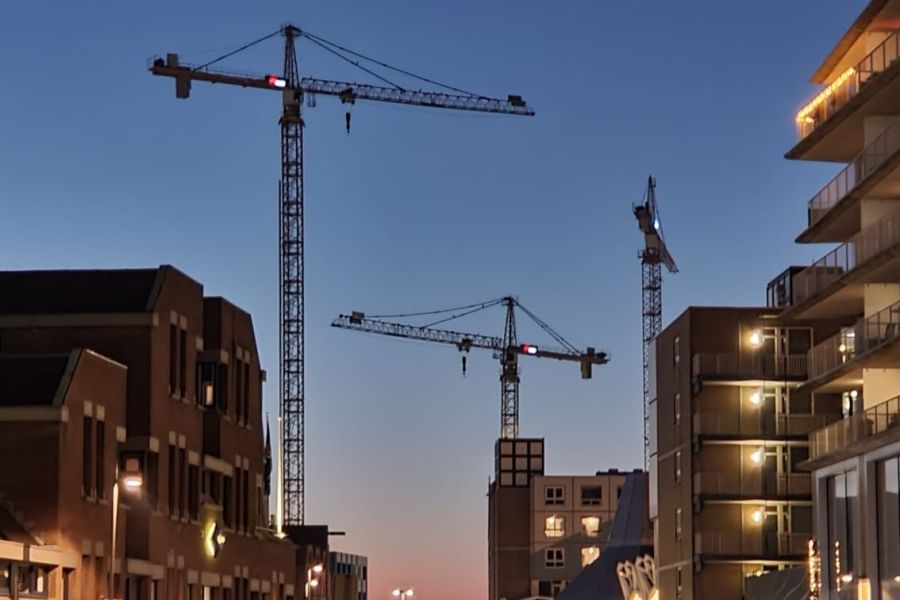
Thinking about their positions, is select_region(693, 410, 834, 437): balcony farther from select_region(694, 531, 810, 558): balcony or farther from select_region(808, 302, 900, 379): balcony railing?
select_region(808, 302, 900, 379): balcony railing

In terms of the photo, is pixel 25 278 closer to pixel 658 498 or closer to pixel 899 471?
pixel 899 471

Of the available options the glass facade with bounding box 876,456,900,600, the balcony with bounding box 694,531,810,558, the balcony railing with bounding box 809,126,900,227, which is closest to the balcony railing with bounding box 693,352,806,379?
the balcony with bounding box 694,531,810,558

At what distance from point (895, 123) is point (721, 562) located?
4926 centimetres

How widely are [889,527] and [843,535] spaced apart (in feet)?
21.6

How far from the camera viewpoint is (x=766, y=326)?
11256 cm

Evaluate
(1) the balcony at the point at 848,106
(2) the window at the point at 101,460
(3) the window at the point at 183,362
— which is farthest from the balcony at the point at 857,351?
(2) the window at the point at 101,460

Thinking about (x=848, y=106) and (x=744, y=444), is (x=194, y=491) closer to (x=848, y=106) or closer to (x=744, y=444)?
(x=848, y=106)

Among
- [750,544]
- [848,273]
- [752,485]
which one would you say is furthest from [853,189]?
[750,544]

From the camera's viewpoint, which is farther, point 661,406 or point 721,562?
point 661,406

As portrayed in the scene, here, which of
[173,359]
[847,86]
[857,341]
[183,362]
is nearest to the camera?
[857,341]

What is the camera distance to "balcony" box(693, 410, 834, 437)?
110875 mm

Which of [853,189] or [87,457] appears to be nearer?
[87,457]

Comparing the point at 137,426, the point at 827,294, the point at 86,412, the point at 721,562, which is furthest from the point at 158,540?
the point at 721,562

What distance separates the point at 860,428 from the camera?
2628 inches
